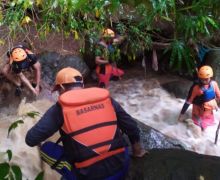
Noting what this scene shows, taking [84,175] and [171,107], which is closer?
[84,175]

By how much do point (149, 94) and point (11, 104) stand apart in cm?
273

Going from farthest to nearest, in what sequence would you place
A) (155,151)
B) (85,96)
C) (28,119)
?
(28,119)
(155,151)
(85,96)

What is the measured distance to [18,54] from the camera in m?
6.07

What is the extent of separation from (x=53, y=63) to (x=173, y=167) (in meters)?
4.44

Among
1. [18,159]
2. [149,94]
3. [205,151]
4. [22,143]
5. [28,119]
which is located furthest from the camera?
[149,94]

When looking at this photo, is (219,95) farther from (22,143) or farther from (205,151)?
(22,143)

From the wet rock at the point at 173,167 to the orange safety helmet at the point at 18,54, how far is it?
338 cm

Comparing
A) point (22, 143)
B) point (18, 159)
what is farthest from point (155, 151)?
point (22, 143)

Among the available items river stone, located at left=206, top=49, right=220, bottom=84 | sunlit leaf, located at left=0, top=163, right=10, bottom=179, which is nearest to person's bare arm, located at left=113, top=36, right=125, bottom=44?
river stone, located at left=206, top=49, right=220, bottom=84

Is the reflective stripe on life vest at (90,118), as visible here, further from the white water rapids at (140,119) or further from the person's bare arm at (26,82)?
the person's bare arm at (26,82)

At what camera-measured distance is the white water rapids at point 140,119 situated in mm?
4673

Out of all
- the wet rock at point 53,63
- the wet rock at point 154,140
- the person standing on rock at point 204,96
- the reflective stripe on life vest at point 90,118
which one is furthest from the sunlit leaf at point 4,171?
the wet rock at point 53,63

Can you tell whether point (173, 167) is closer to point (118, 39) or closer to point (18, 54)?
point (118, 39)

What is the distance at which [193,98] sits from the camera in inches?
251
